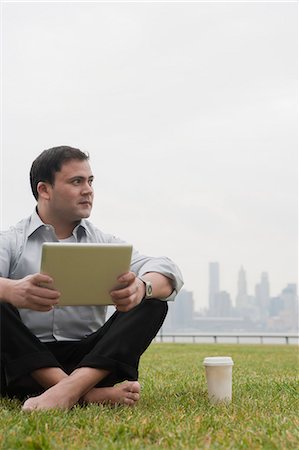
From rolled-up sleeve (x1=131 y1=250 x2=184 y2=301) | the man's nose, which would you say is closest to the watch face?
rolled-up sleeve (x1=131 y1=250 x2=184 y2=301)

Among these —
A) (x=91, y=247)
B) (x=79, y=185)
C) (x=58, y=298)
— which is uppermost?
(x=79, y=185)

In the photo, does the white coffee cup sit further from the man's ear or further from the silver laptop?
the man's ear

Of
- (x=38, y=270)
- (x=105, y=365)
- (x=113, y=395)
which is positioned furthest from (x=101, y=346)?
(x=38, y=270)

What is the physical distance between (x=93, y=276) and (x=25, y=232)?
26.7 inches

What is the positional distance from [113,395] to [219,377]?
1.96 ft

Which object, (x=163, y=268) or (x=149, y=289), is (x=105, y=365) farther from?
(x=163, y=268)

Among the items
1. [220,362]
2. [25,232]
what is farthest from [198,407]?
[25,232]

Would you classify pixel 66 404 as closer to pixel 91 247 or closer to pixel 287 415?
pixel 91 247

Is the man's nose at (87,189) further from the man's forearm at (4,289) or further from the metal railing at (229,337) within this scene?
the metal railing at (229,337)

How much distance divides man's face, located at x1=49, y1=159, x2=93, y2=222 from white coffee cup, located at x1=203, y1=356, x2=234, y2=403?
101 cm

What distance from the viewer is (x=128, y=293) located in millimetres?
3295

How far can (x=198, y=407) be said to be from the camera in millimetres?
3621

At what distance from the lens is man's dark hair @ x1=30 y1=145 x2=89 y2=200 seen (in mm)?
3711

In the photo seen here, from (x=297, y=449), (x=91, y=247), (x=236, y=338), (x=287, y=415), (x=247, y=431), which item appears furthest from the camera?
(x=236, y=338)
